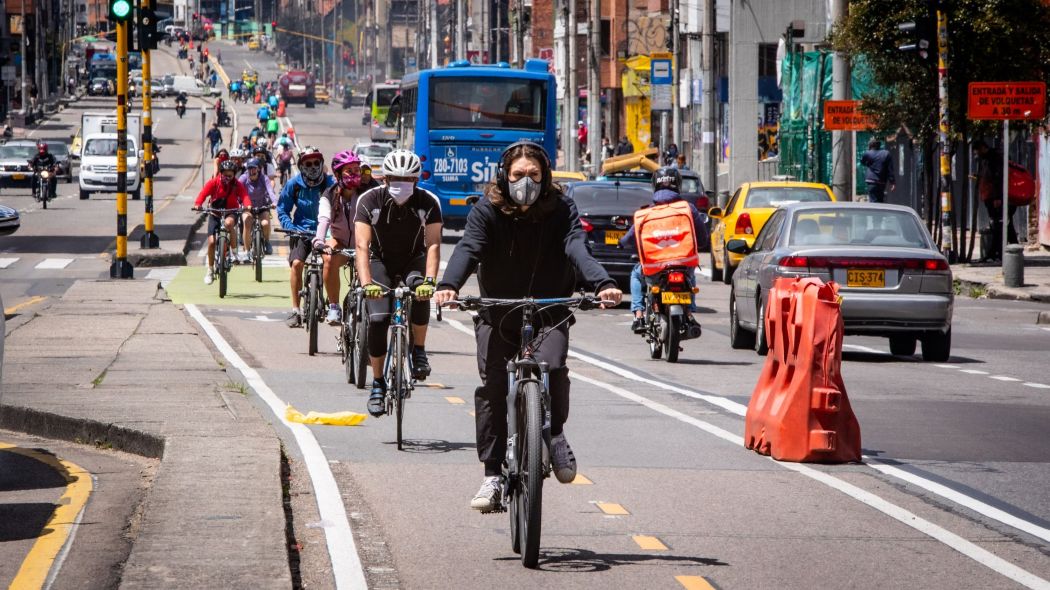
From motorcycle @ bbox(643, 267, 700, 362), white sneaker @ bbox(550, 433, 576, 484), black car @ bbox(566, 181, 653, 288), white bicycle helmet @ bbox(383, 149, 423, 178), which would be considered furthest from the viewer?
black car @ bbox(566, 181, 653, 288)

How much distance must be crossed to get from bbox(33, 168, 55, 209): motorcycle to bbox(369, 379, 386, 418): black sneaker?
4398 centimetres

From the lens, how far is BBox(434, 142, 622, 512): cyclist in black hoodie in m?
7.93

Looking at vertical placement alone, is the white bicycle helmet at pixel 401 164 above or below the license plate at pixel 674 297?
above

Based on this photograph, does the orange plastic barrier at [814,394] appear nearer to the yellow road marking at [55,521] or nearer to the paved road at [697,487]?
the paved road at [697,487]

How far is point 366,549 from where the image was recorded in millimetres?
8016

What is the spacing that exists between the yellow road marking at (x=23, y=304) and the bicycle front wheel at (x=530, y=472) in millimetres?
16529

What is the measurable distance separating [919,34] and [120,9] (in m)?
12.4

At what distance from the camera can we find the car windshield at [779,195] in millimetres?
28266

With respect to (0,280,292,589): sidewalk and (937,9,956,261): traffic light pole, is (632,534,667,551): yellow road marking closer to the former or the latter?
(0,280,292,589): sidewalk

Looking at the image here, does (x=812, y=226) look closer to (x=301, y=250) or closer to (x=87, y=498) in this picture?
(x=301, y=250)

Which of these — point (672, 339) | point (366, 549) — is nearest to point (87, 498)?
point (366, 549)

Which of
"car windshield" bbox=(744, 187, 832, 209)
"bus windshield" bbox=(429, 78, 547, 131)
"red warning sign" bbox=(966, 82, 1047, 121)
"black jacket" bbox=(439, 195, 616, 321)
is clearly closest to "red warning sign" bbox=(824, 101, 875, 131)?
"car windshield" bbox=(744, 187, 832, 209)

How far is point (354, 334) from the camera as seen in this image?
14250mm

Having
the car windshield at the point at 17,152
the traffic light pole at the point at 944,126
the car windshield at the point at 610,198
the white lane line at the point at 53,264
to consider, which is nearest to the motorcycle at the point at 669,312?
the car windshield at the point at 610,198
